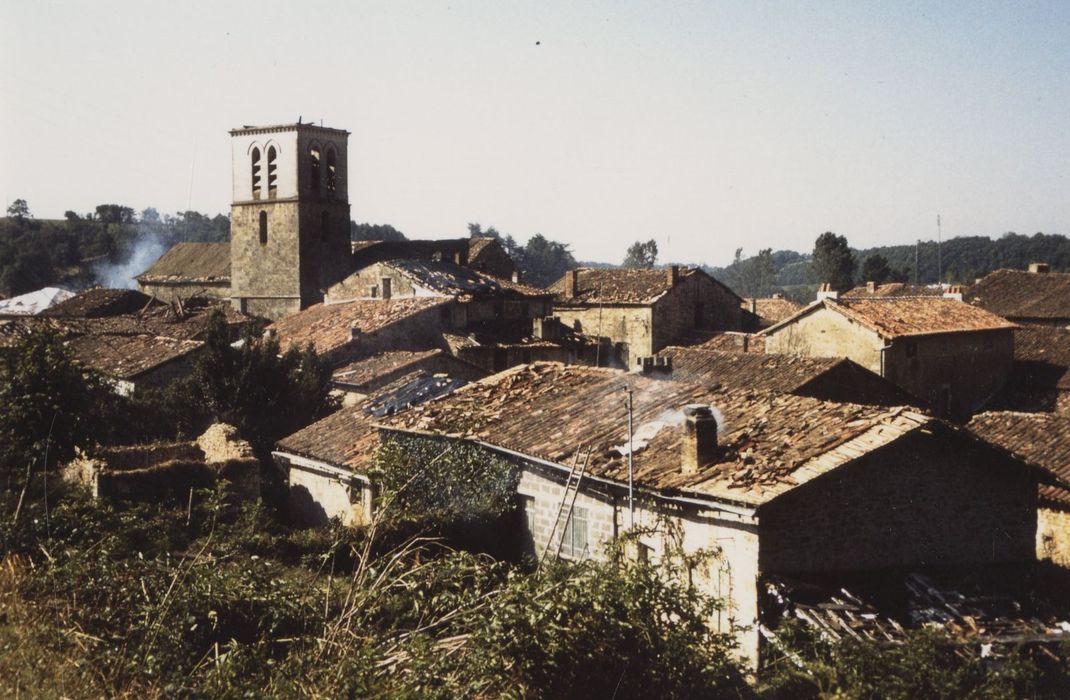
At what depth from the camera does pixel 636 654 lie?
7828 mm

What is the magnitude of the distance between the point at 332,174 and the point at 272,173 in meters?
2.61

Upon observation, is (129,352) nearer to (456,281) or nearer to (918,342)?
(456,281)

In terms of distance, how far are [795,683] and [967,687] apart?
143 centimetres

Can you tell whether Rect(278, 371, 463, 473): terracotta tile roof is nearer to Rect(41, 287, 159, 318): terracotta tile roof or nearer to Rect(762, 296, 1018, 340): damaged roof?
Rect(762, 296, 1018, 340): damaged roof

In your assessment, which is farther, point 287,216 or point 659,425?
point 287,216

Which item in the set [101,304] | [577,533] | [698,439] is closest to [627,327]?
[577,533]

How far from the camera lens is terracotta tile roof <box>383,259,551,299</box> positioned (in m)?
36.2

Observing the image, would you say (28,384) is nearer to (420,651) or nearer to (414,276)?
(420,651)

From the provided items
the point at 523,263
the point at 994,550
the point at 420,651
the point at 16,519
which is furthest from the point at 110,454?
the point at 523,263

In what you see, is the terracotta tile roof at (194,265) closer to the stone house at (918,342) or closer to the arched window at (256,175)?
the arched window at (256,175)

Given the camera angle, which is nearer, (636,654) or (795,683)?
(636,654)

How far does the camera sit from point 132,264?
89.6 metres

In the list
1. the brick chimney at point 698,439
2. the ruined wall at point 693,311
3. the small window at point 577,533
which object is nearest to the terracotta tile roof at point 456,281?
the ruined wall at point 693,311

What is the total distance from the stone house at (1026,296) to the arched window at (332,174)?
29.1 meters
